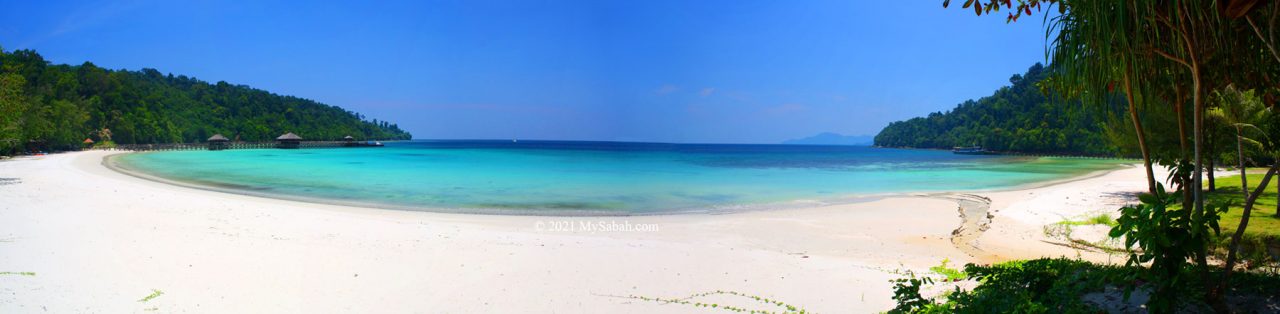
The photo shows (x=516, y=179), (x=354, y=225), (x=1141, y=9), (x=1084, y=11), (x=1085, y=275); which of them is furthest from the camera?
(x=516, y=179)

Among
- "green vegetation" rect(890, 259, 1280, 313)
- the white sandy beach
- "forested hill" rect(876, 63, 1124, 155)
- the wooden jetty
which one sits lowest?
the white sandy beach

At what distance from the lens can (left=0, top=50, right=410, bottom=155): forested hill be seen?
39.8 metres

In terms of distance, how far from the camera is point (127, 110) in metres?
78.0

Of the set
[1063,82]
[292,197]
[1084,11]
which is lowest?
[292,197]

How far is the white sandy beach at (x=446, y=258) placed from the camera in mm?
5145

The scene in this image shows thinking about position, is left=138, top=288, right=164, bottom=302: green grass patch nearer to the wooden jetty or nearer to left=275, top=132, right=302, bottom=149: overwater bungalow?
the wooden jetty

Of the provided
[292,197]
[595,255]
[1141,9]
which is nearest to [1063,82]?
[1141,9]

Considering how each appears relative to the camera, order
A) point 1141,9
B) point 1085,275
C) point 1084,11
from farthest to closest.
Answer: point 1085,275 < point 1084,11 < point 1141,9

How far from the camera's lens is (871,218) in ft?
40.3

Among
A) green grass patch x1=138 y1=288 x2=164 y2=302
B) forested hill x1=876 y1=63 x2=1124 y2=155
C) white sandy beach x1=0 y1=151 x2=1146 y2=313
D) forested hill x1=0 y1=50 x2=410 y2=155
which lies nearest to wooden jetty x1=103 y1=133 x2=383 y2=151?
forested hill x1=0 y1=50 x2=410 y2=155

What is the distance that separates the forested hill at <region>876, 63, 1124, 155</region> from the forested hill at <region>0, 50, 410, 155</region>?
7113cm

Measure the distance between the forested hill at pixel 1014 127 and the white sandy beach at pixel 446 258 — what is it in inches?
1731

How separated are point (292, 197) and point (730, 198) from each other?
1304 cm

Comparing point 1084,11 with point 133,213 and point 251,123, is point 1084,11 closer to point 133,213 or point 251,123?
point 133,213
